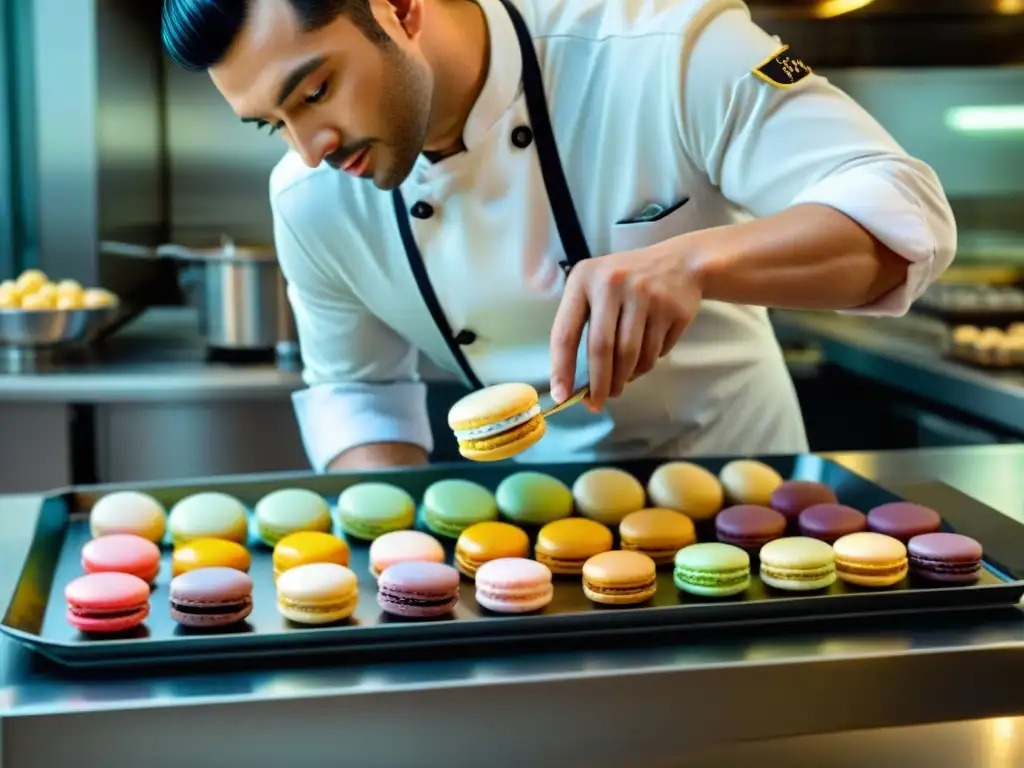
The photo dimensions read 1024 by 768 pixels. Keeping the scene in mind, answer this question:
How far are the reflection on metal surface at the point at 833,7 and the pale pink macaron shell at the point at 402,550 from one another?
1947mm

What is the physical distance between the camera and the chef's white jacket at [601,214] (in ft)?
4.30

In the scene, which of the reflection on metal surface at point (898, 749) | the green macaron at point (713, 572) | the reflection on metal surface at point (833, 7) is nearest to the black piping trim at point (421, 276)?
the green macaron at point (713, 572)

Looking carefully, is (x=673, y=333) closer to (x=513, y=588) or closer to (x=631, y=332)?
(x=631, y=332)

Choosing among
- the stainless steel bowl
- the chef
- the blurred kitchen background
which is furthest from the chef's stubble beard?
the stainless steel bowl

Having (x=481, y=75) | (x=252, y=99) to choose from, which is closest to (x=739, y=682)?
(x=252, y=99)

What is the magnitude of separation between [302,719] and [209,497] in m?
0.46

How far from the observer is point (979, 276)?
3.05 m

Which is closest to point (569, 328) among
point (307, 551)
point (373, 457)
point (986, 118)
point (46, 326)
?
point (307, 551)

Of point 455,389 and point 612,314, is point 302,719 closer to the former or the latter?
point 612,314

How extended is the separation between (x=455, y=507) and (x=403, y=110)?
1.41 ft

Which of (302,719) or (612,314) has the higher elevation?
(612,314)

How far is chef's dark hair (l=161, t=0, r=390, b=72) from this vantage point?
1.19 metres

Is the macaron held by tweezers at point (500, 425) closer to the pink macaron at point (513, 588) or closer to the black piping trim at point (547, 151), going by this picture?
the pink macaron at point (513, 588)

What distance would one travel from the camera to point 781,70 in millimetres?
1336
